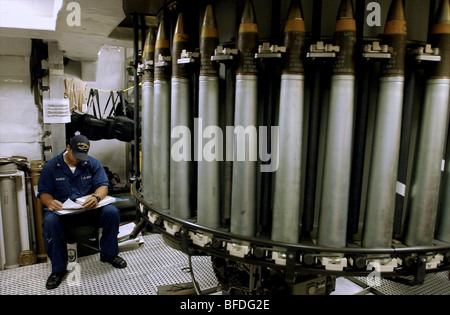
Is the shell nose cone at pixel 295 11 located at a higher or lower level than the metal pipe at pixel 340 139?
higher

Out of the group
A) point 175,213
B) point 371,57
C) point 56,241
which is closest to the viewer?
point 371,57

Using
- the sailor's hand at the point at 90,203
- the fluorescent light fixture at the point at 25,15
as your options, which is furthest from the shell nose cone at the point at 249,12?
the fluorescent light fixture at the point at 25,15

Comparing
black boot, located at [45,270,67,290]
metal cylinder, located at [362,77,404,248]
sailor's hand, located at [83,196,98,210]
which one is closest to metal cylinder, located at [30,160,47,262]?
sailor's hand, located at [83,196,98,210]

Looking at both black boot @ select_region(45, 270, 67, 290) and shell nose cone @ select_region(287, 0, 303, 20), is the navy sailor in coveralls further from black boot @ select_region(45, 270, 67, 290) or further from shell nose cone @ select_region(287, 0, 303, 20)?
shell nose cone @ select_region(287, 0, 303, 20)

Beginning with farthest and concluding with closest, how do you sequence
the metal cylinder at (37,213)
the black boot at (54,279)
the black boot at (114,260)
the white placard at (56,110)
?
the white placard at (56,110) < the metal cylinder at (37,213) < the black boot at (114,260) < the black boot at (54,279)

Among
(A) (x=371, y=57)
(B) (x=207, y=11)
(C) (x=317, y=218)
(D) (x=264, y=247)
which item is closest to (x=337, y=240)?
(C) (x=317, y=218)

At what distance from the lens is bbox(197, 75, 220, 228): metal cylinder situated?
1347mm

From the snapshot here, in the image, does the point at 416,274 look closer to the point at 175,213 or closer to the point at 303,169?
the point at 303,169

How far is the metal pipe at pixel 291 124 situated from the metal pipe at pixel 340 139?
11cm

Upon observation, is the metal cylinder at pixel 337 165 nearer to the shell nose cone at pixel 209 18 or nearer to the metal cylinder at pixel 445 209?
the metal cylinder at pixel 445 209

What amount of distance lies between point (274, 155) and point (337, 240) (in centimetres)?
41

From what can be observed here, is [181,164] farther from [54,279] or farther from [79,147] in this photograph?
[79,147]

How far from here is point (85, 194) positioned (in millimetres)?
3494

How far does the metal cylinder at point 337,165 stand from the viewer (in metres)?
1.17
